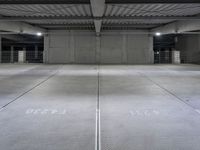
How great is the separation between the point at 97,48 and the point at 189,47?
907 centimetres

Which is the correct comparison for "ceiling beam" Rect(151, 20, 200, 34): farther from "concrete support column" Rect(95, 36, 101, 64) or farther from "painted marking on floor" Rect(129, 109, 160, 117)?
"painted marking on floor" Rect(129, 109, 160, 117)

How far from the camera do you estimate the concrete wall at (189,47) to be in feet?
71.5

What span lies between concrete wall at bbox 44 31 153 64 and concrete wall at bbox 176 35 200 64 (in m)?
3.82

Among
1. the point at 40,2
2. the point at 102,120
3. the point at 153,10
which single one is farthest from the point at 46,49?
the point at 102,120

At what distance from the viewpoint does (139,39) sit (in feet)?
77.2

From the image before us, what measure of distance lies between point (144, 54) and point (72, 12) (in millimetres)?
12385

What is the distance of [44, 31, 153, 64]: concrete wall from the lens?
23.3m

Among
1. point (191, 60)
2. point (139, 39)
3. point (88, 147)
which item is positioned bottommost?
point (88, 147)

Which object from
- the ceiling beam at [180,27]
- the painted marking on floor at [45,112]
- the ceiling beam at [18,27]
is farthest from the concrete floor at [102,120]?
the ceiling beam at [18,27]

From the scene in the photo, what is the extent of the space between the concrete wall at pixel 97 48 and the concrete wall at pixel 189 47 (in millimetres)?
3822

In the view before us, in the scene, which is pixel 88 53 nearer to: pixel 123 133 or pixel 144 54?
pixel 144 54

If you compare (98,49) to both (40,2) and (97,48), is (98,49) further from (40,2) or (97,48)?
(40,2)

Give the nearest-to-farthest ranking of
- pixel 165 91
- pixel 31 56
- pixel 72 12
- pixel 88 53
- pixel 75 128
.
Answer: pixel 75 128 → pixel 165 91 → pixel 72 12 → pixel 88 53 → pixel 31 56

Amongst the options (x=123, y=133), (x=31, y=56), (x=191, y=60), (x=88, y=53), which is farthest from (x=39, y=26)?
(x=123, y=133)
